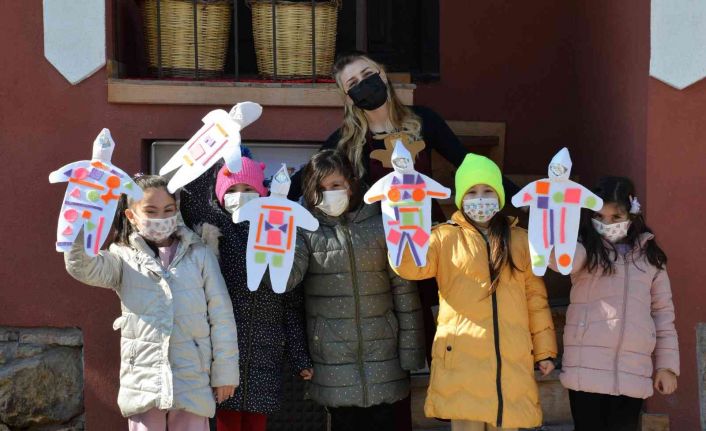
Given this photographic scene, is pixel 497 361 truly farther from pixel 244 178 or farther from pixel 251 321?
pixel 244 178

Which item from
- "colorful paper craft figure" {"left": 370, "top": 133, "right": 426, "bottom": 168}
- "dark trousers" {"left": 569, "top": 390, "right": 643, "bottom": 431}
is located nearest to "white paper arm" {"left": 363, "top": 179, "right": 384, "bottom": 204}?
"colorful paper craft figure" {"left": 370, "top": 133, "right": 426, "bottom": 168}

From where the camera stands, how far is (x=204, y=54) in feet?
16.6

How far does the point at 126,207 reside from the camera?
4.04 m

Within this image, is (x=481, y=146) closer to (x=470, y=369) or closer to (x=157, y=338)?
(x=470, y=369)

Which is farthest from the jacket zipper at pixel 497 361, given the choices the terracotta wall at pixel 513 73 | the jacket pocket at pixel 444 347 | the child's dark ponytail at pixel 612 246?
the terracotta wall at pixel 513 73

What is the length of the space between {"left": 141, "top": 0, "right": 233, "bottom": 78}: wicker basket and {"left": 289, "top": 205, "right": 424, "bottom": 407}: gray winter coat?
132 centimetres

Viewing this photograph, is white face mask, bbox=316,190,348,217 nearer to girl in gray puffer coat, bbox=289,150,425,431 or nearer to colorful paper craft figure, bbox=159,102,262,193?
girl in gray puffer coat, bbox=289,150,425,431

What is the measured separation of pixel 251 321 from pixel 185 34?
1.62m

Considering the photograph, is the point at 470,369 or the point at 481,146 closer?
the point at 470,369

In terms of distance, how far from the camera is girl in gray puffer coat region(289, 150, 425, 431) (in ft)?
13.4

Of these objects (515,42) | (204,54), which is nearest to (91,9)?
(204,54)

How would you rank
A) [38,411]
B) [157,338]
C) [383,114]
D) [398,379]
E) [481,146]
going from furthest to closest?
1. [481,146]
2. [38,411]
3. [383,114]
4. [398,379]
5. [157,338]

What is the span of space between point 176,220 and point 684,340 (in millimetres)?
2379

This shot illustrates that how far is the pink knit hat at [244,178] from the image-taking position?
407cm
